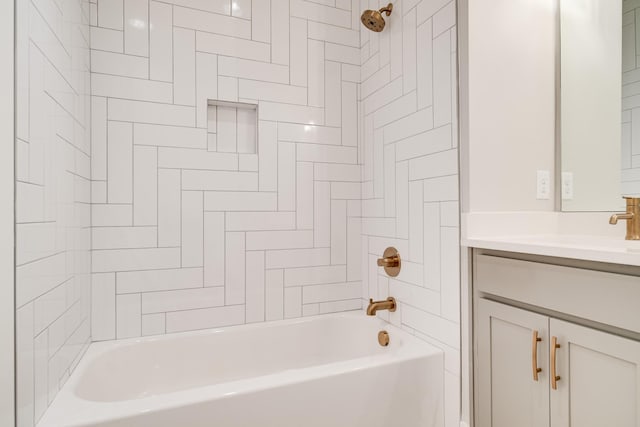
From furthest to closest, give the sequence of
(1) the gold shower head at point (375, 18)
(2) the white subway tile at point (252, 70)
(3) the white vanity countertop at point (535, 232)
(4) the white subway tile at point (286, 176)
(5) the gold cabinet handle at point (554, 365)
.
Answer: (4) the white subway tile at point (286, 176) < (2) the white subway tile at point (252, 70) < (1) the gold shower head at point (375, 18) < (3) the white vanity countertop at point (535, 232) < (5) the gold cabinet handle at point (554, 365)

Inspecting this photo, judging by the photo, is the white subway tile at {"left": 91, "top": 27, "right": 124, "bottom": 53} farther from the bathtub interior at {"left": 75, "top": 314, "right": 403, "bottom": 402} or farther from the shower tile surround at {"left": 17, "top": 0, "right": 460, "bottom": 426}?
the bathtub interior at {"left": 75, "top": 314, "right": 403, "bottom": 402}

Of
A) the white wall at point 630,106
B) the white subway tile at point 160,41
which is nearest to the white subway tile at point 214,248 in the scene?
the white subway tile at point 160,41

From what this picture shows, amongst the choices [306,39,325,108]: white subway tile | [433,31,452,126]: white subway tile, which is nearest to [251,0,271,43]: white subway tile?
[306,39,325,108]: white subway tile

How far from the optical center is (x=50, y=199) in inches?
42.9

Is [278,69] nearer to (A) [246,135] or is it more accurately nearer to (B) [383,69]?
(A) [246,135]

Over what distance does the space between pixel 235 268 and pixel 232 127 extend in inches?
30.4

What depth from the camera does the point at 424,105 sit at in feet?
5.05

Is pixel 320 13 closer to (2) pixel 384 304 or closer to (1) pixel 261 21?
(1) pixel 261 21

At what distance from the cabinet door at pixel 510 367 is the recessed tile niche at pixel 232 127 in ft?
4.60

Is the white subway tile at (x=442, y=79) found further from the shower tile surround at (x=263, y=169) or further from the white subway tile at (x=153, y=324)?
the white subway tile at (x=153, y=324)

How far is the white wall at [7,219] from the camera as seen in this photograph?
0.80 m

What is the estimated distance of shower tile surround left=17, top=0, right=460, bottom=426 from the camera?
1.47 metres

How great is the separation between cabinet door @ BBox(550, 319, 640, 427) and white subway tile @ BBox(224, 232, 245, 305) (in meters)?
1.39

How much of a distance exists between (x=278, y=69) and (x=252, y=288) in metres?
1.23
